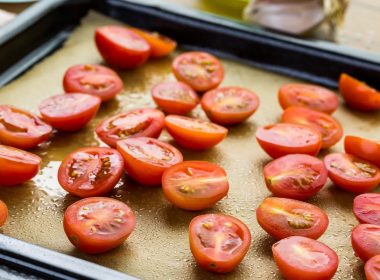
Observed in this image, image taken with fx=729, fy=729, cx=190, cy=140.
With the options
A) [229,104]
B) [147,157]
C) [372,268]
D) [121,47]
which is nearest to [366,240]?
[372,268]

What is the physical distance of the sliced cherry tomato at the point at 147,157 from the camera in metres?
1.75

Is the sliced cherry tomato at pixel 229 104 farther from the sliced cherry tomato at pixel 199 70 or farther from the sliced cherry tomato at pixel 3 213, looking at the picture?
the sliced cherry tomato at pixel 3 213

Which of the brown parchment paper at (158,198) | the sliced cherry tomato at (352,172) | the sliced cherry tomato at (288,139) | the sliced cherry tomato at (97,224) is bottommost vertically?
the brown parchment paper at (158,198)

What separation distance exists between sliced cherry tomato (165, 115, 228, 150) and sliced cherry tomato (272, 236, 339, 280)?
0.48 metres

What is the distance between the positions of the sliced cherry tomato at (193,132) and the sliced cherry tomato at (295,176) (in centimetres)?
19

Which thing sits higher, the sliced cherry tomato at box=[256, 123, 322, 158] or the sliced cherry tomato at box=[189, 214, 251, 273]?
the sliced cherry tomato at box=[256, 123, 322, 158]

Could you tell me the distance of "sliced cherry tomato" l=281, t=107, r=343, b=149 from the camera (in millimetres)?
2002

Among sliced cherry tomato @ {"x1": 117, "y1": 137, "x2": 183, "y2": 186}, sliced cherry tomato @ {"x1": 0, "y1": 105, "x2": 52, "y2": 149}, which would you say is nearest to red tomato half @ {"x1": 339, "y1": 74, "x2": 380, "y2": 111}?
sliced cherry tomato @ {"x1": 117, "y1": 137, "x2": 183, "y2": 186}

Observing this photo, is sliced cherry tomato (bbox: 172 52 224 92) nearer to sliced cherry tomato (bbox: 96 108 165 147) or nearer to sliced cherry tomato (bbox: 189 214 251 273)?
sliced cherry tomato (bbox: 96 108 165 147)

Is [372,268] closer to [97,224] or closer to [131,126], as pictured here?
[97,224]

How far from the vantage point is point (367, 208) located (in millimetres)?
1688

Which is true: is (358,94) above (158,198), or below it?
above

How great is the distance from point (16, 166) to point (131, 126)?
1.17 feet

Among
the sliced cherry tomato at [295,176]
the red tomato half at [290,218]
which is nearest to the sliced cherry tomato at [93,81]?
the sliced cherry tomato at [295,176]
